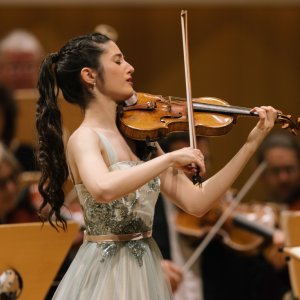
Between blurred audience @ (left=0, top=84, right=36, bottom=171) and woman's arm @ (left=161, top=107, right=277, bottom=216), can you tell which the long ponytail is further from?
blurred audience @ (left=0, top=84, right=36, bottom=171)

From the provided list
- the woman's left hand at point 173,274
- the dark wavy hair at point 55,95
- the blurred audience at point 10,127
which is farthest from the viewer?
the blurred audience at point 10,127

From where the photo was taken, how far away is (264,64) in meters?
4.90

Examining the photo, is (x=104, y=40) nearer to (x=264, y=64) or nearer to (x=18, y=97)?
(x=18, y=97)

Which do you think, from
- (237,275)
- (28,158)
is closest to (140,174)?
(237,275)

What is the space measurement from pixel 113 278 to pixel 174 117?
0.40 m

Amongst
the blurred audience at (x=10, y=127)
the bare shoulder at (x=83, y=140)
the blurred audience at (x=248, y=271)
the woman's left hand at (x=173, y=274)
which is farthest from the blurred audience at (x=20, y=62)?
the bare shoulder at (x=83, y=140)

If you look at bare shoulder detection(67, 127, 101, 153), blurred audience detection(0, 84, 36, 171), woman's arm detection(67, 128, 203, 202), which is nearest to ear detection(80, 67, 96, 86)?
bare shoulder detection(67, 127, 101, 153)

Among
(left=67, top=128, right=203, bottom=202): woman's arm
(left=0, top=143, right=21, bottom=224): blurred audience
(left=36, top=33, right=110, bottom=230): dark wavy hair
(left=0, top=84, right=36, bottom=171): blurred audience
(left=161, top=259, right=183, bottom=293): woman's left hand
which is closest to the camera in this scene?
(left=67, top=128, right=203, bottom=202): woman's arm

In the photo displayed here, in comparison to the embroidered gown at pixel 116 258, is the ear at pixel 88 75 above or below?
above

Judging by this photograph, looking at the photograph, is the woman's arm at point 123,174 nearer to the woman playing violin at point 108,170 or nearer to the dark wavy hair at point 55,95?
the woman playing violin at point 108,170

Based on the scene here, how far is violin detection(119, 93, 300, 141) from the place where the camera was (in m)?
2.03

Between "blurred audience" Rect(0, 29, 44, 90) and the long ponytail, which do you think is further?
"blurred audience" Rect(0, 29, 44, 90)

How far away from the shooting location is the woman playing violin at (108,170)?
6.75 ft

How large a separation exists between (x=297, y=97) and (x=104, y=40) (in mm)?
2983
